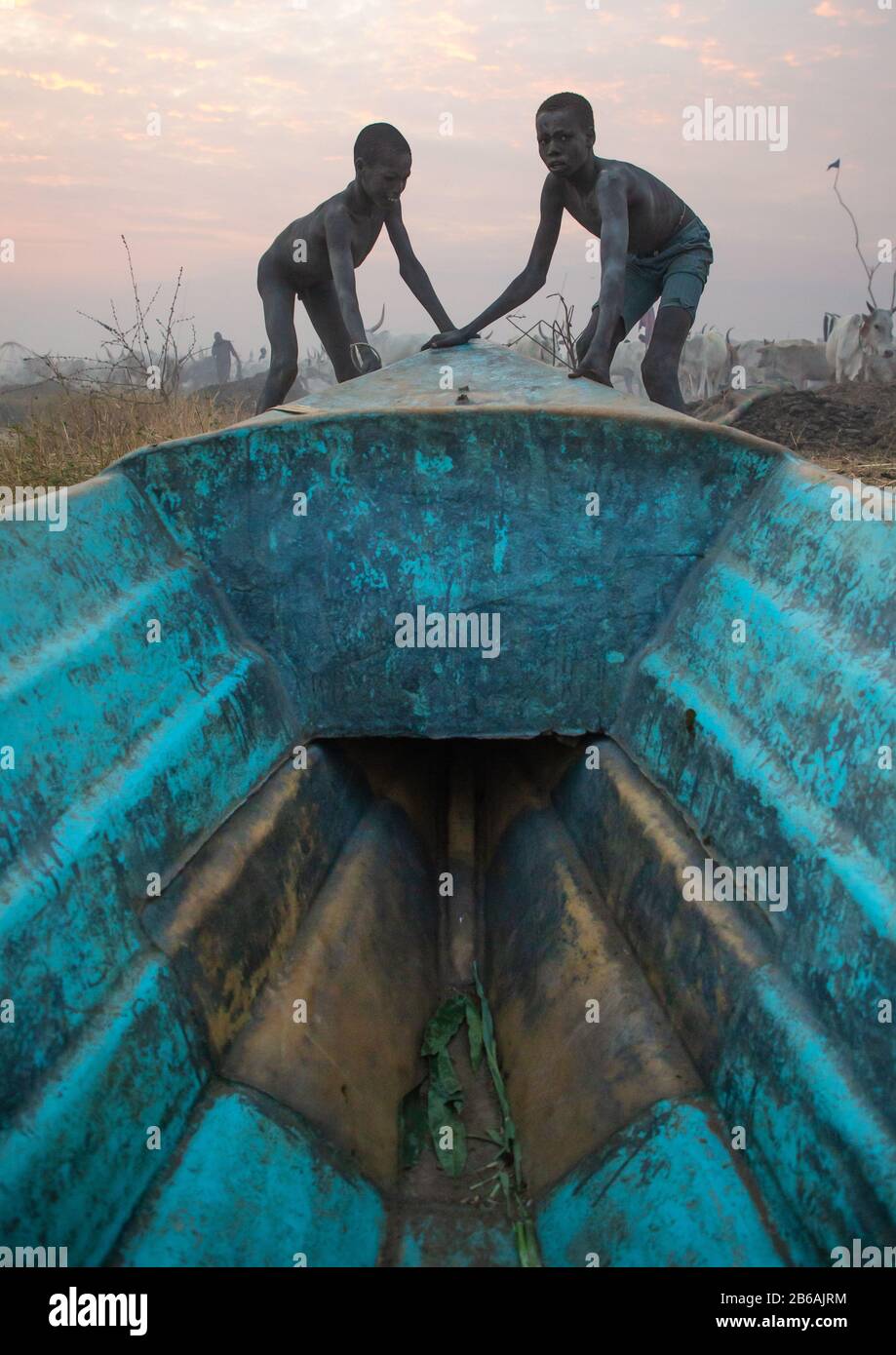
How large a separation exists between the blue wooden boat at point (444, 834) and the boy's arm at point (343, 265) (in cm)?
172

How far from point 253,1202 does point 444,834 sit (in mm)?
1247

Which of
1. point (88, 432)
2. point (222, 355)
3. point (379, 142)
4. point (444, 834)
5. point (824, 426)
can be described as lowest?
point (444, 834)

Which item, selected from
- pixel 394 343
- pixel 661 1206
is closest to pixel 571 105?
pixel 661 1206

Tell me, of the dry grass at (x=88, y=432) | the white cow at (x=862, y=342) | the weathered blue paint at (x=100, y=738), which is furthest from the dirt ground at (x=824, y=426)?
the white cow at (x=862, y=342)

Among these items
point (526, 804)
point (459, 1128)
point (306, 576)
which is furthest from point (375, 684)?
point (459, 1128)

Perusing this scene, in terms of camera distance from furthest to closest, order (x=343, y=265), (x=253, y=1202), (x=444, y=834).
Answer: (x=343, y=265), (x=444, y=834), (x=253, y=1202)

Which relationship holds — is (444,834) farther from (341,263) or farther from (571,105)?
(341,263)

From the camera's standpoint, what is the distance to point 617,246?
407 cm

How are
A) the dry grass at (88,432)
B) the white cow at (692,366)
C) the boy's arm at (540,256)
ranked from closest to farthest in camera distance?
the boy's arm at (540,256)
the dry grass at (88,432)
the white cow at (692,366)

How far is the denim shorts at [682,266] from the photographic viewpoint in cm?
466

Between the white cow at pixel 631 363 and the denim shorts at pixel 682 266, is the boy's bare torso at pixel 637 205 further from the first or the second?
the white cow at pixel 631 363

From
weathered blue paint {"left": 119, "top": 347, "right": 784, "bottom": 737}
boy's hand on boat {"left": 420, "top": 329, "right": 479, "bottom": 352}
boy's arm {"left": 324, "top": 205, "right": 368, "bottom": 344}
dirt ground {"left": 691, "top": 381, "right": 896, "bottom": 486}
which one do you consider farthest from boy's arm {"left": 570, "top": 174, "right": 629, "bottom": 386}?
dirt ground {"left": 691, "top": 381, "right": 896, "bottom": 486}

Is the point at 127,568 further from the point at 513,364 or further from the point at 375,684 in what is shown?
the point at 513,364

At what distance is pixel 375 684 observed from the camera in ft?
7.73
